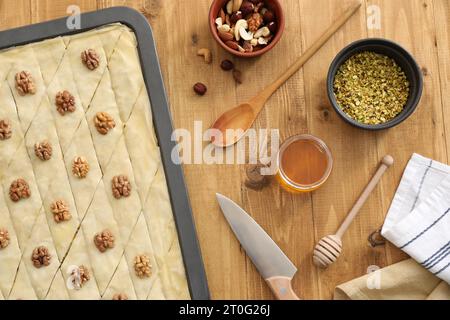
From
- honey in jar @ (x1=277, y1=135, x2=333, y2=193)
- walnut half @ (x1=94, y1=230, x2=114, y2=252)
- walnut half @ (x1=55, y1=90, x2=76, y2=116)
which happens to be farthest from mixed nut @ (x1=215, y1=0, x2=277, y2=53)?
walnut half @ (x1=94, y1=230, x2=114, y2=252)

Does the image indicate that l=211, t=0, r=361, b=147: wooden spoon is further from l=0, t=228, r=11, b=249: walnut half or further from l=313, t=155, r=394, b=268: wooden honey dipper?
l=0, t=228, r=11, b=249: walnut half

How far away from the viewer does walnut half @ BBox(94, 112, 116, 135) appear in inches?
55.3

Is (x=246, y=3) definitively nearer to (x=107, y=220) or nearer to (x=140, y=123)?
(x=140, y=123)

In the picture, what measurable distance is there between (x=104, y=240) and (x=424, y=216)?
68 centimetres

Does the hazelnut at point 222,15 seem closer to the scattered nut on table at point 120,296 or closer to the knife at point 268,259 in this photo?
the knife at point 268,259

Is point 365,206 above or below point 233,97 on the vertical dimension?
below

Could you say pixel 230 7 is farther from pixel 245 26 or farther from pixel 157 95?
pixel 157 95

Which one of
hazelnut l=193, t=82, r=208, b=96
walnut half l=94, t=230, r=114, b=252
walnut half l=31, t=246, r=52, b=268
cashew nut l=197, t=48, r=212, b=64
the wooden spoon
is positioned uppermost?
cashew nut l=197, t=48, r=212, b=64

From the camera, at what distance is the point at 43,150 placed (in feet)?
4.60

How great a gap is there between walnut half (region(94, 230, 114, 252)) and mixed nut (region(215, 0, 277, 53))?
18.7 inches

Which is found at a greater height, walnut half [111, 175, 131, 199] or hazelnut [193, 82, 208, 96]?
hazelnut [193, 82, 208, 96]
